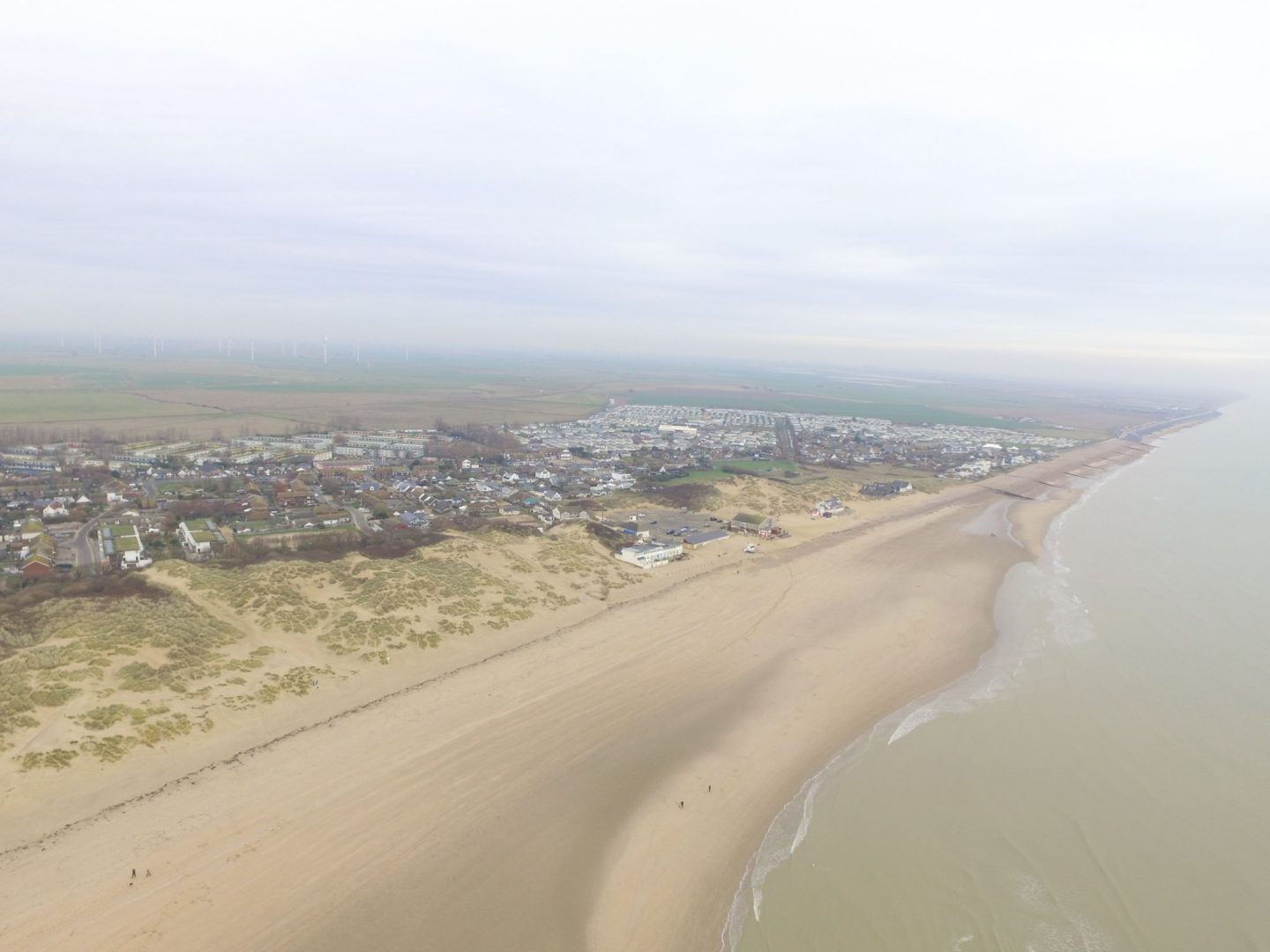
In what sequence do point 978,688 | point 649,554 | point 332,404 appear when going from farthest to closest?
point 332,404
point 649,554
point 978,688

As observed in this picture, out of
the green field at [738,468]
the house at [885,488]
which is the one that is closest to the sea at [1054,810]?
the house at [885,488]

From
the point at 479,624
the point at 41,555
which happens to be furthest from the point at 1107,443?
the point at 41,555

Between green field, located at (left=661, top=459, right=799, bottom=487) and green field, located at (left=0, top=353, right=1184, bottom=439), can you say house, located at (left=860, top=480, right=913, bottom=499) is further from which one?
green field, located at (left=0, top=353, right=1184, bottom=439)

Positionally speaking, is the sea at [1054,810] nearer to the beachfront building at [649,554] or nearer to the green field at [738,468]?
the beachfront building at [649,554]

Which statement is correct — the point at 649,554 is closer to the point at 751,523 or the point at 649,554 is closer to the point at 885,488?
the point at 751,523

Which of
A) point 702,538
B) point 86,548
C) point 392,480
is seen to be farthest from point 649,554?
point 392,480

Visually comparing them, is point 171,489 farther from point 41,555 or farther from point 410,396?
point 410,396
